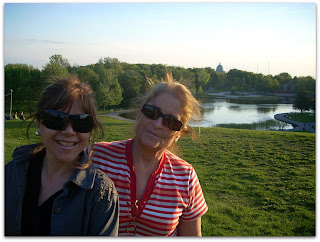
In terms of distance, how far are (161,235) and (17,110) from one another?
3.16 meters

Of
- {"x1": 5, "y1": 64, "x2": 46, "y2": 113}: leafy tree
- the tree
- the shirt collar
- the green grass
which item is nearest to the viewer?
the shirt collar

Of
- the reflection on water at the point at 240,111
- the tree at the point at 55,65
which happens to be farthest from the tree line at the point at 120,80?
the reflection on water at the point at 240,111

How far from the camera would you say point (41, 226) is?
4.83ft

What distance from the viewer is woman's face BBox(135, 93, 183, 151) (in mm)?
1800

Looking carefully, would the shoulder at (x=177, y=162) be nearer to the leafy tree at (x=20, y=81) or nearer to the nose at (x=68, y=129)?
the nose at (x=68, y=129)

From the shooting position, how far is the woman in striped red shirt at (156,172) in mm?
1721

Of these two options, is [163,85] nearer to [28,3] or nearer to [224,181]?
[28,3]

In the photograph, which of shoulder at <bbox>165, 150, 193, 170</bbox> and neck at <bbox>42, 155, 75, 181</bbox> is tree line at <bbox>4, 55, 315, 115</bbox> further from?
neck at <bbox>42, 155, 75, 181</bbox>

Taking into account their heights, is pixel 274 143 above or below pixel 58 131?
below

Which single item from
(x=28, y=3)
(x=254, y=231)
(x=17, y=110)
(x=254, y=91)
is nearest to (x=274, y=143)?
(x=254, y=91)

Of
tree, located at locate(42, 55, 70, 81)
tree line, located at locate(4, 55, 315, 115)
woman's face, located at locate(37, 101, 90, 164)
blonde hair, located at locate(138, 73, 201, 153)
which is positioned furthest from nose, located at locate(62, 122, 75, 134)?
tree, located at locate(42, 55, 70, 81)

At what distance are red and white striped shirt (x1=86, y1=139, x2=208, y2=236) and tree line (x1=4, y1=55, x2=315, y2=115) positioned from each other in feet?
2.22

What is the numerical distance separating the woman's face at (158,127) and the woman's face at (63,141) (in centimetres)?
42

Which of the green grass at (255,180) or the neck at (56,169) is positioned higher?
the neck at (56,169)
